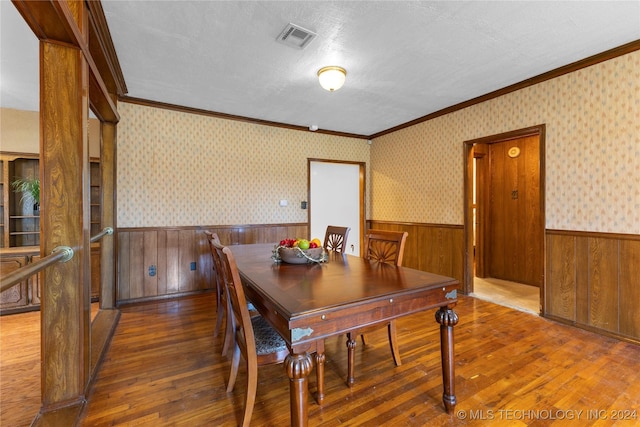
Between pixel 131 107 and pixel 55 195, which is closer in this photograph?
pixel 55 195

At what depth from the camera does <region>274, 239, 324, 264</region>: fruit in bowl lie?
205cm

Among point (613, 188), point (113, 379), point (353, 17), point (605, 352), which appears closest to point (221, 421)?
point (113, 379)

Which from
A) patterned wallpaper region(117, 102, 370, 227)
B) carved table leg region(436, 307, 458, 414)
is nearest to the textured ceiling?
patterned wallpaper region(117, 102, 370, 227)

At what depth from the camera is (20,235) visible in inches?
147

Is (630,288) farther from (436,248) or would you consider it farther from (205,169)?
(205,169)

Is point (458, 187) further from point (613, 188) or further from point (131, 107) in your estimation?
point (131, 107)

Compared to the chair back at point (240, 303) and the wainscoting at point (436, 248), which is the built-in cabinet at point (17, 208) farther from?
the wainscoting at point (436, 248)

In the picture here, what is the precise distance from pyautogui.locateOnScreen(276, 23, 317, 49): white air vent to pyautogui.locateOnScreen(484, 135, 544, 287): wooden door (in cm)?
360

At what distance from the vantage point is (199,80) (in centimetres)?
310

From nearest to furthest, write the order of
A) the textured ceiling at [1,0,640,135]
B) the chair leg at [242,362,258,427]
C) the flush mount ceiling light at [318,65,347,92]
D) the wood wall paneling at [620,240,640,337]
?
the chair leg at [242,362,258,427]
the textured ceiling at [1,0,640,135]
the wood wall paneling at [620,240,640,337]
the flush mount ceiling light at [318,65,347,92]

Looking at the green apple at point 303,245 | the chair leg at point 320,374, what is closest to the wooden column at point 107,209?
the green apple at point 303,245

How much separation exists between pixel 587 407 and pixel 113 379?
116 inches

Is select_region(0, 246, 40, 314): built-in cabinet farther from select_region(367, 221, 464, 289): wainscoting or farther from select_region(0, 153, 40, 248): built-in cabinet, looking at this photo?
select_region(367, 221, 464, 289): wainscoting

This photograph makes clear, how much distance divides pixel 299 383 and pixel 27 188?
437cm
